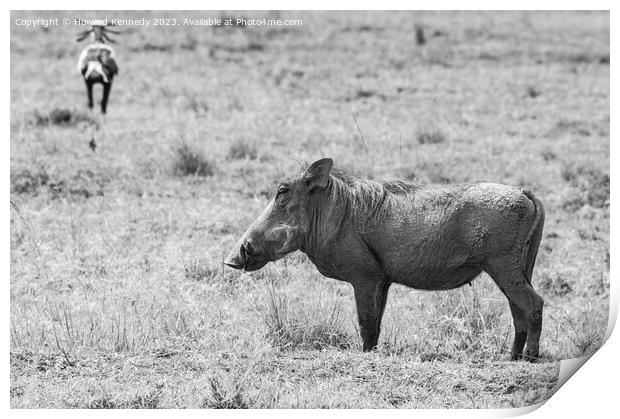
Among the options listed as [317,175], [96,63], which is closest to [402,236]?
[317,175]

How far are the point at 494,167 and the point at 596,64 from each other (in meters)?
5.45

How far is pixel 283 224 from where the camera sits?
206 inches

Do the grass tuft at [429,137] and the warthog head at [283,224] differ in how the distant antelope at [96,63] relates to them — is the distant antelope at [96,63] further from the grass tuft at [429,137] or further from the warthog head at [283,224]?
the warthog head at [283,224]

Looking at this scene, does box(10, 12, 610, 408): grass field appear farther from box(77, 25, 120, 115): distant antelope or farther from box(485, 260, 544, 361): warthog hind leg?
box(77, 25, 120, 115): distant antelope

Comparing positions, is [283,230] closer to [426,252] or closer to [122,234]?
[426,252]

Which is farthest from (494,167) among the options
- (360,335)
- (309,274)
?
(360,335)

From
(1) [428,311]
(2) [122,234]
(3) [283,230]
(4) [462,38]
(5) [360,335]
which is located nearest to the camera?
(3) [283,230]

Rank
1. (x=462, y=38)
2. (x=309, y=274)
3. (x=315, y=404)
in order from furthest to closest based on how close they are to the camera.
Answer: (x=462, y=38), (x=309, y=274), (x=315, y=404)

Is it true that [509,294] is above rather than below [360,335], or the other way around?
above

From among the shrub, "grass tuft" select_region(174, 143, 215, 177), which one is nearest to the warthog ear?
"grass tuft" select_region(174, 143, 215, 177)

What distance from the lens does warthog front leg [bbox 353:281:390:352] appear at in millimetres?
5195

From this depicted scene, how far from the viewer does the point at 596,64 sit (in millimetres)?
14820

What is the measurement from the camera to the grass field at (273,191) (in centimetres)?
516

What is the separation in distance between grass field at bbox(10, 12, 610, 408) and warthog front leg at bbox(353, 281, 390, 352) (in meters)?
0.15
